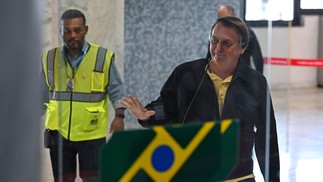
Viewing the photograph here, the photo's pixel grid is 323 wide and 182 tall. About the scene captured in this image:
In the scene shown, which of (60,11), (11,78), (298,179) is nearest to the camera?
(11,78)

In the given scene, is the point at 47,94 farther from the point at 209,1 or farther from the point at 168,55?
the point at 209,1

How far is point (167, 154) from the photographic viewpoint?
202 centimetres

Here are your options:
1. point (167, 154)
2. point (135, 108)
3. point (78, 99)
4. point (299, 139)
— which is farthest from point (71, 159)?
point (299, 139)

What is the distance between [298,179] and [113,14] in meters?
3.70

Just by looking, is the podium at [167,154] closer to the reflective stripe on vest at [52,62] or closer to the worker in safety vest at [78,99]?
the worker in safety vest at [78,99]

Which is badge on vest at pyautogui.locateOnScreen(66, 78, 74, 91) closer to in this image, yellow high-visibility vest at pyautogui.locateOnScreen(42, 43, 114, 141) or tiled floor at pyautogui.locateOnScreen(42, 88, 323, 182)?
yellow high-visibility vest at pyautogui.locateOnScreen(42, 43, 114, 141)

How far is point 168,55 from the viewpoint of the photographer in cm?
292

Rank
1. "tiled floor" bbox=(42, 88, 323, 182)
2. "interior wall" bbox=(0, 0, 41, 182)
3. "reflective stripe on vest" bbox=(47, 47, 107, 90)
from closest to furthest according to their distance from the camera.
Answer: "interior wall" bbox=(0, 0, 41, 182) < "reflective stripe on vest" bbox=(47, 47, 107, 90) < "tiled floor" bbox=(42, 88, 323, 182)

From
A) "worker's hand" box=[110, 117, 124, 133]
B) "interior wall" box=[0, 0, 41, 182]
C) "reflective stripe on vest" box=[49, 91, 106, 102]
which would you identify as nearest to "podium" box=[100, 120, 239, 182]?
"interior wall" box=[0, 0, 41, 182]

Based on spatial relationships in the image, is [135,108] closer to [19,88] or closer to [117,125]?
[117,125]

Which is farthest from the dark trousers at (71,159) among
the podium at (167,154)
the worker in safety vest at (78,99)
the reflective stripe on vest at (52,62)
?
the podium at (167,154)

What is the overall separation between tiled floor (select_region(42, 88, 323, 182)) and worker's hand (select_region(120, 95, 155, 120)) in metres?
0.07

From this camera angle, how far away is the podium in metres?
1.97

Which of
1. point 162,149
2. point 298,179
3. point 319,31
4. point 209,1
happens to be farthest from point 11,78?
point 319,31
